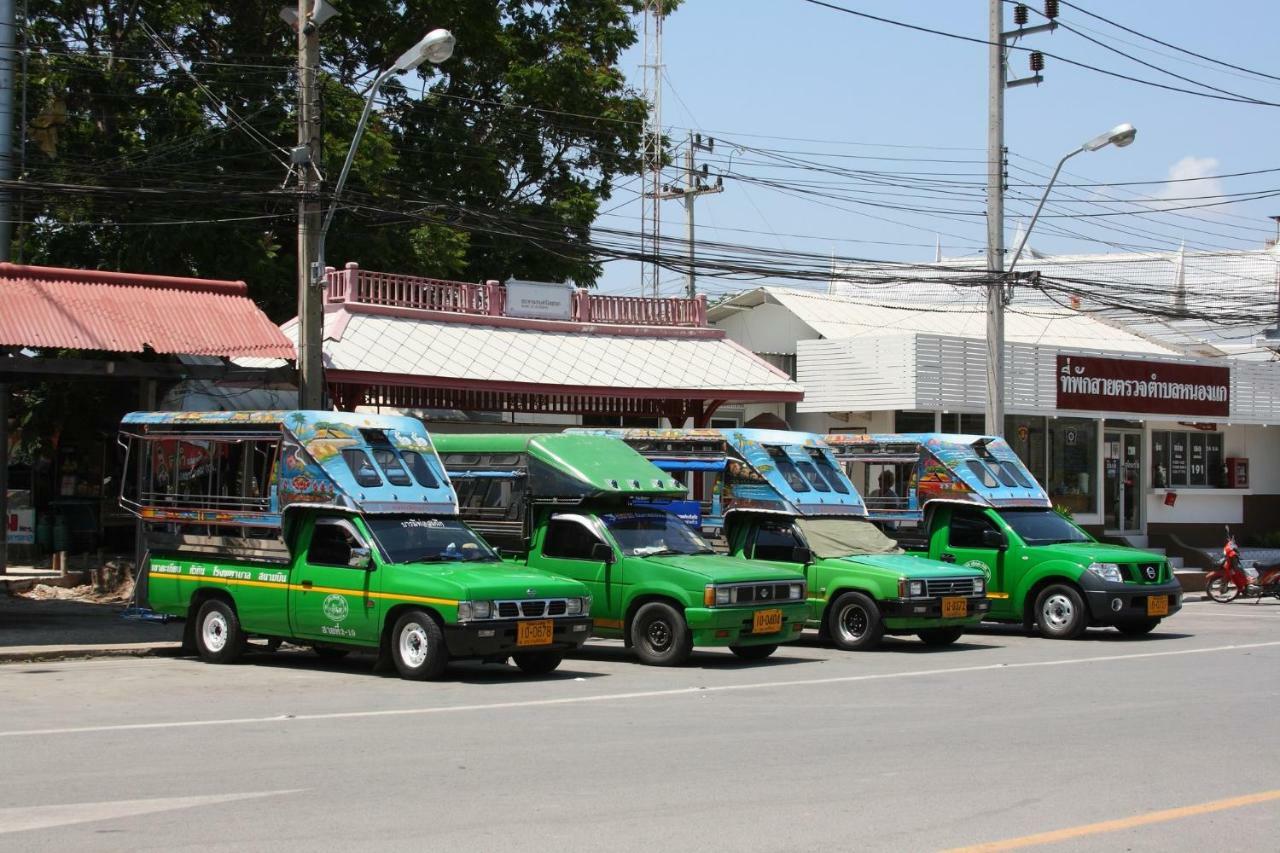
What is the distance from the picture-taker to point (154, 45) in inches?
1149

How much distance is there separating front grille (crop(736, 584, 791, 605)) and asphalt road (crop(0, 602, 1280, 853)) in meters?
0.76

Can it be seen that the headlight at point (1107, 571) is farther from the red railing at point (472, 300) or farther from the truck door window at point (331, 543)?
the red railing at point (472, 300)

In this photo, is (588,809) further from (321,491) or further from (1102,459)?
(1102,459)

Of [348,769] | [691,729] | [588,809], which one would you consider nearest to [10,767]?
[348,769]

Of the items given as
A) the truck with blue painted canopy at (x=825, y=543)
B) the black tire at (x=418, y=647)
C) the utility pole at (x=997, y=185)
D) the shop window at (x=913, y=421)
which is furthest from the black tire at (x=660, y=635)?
the shop window at (x=913, y=421)

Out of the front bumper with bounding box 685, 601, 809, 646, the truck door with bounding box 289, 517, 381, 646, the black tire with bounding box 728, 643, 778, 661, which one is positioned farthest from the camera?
the black tire with bounding box 728, 643, 778, 661

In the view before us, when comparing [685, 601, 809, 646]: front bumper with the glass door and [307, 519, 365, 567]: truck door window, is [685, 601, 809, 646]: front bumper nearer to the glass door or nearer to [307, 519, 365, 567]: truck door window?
[307, 519, 365, 567]: truck door window

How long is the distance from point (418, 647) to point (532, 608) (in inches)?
45.2

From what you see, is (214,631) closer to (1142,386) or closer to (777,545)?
(777,545)

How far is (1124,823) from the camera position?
7762mm

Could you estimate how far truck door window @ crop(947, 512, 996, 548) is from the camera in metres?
20.1

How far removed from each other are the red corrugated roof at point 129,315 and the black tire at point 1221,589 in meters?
17.9

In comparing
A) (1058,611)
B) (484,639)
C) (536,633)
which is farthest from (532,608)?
(1058,611)

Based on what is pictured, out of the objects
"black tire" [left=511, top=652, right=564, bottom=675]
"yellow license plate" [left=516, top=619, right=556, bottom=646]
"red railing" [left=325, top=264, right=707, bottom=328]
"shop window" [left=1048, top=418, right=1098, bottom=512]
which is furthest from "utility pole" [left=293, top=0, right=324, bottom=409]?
"shop window" [left=1048, top=418, right=1098, bottom=512]
